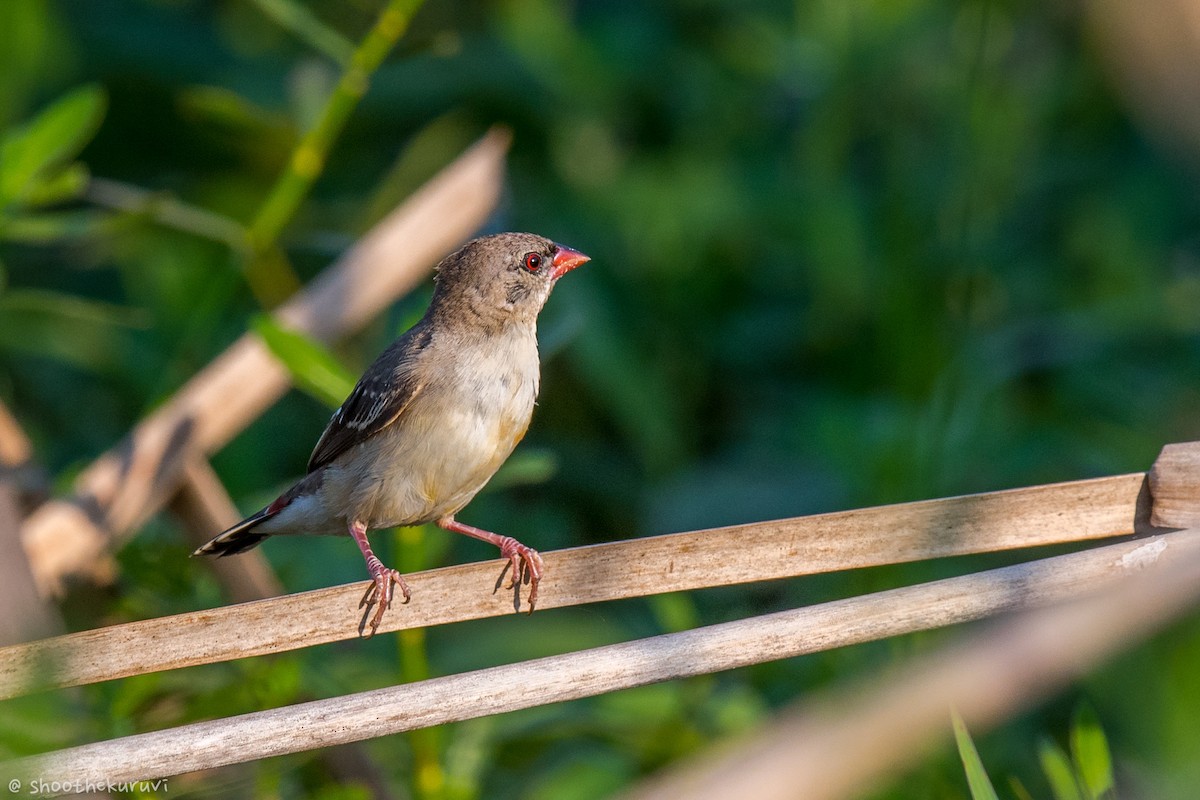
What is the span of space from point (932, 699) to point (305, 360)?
1.96 m

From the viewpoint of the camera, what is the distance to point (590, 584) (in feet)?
8.23

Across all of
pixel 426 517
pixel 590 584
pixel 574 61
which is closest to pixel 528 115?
pixel 574 61

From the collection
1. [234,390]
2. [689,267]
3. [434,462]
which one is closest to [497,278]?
[434,462]

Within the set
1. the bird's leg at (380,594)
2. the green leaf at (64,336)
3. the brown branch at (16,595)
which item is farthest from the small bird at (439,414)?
the green leaf at (64,336)

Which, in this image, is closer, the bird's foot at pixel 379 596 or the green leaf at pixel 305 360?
the bird's foot at pixel 379 596

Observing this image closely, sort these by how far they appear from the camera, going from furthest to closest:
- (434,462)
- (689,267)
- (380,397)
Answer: (689,267) < (380,397) < (434,462)

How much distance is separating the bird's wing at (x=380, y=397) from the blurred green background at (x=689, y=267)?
0.60m

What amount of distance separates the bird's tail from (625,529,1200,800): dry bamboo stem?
178 centimetres

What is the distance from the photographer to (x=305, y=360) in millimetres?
3107

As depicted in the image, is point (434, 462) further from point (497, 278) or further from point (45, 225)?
point (45, 225)

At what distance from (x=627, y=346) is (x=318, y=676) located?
258cm

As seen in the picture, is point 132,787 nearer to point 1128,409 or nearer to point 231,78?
point 1128,409

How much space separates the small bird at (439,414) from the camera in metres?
3.26

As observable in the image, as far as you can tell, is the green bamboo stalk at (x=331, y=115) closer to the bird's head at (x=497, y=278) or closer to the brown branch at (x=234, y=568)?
the bird's head at (x=497, y=278)
